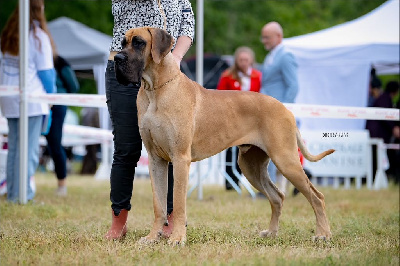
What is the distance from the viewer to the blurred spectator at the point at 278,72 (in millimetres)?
9148

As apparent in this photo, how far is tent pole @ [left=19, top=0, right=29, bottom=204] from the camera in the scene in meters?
7.68

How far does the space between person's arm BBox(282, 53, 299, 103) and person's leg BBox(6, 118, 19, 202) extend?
3.81 metres

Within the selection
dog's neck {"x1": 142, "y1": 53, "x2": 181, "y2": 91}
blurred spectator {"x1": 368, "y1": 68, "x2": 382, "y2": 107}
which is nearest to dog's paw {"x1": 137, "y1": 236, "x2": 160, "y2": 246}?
dog's neck {"x1": 142, "y1": 53, "x2": 181, "y2": 91}

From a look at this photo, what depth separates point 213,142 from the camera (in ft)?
17.0

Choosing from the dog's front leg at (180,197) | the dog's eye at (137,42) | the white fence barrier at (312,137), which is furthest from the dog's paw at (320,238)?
the white fence barrier at (312,137)

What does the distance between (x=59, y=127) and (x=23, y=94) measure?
5.01 feet

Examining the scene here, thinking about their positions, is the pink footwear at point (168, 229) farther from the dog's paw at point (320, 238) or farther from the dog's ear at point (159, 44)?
the dog's ear at point (159, 44)

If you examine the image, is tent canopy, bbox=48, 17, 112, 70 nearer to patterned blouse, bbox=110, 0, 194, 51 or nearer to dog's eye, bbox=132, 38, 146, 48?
patterned blouse, bbox=110, 0, 194, 51

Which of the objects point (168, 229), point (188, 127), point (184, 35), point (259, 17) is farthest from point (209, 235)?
point (259, 17)

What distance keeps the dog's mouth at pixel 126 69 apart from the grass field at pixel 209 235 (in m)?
1.22

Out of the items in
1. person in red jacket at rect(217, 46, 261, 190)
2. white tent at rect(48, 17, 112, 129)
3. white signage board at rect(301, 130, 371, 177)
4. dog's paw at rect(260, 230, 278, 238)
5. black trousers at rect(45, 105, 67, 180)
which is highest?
white tent at rect(48, 17, 112, 129)

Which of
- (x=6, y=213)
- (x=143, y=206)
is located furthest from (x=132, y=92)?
(x=143, y=206)

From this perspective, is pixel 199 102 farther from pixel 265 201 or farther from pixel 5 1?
pixel 5 1

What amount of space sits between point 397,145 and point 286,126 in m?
8.22
